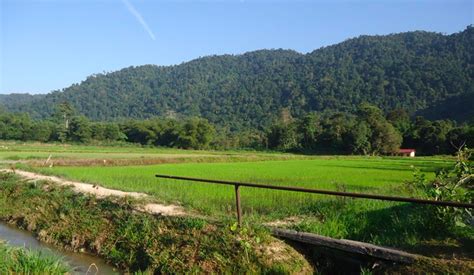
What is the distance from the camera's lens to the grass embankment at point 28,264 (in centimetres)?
612

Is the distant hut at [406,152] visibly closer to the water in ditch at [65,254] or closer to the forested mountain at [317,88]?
the forested mountain at [317,88]

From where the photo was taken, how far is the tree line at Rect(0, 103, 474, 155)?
70.3m

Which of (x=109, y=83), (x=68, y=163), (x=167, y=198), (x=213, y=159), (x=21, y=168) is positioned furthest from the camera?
(x=109, y=83)

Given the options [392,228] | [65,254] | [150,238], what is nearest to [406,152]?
[392,228]

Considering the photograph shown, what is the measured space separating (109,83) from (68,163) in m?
177

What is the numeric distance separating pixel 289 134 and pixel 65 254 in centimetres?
7371

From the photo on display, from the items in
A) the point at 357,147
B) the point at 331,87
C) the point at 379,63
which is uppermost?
the point at 379,63

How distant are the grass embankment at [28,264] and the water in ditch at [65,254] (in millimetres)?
560

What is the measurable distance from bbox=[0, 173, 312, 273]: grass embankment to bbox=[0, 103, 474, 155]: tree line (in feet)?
201

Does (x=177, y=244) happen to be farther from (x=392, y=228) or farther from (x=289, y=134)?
(x=289, y=134)

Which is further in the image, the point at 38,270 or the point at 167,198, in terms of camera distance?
the point at 167,198

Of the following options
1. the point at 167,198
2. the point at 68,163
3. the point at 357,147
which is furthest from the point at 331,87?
the point at 167,198

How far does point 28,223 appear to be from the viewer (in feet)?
40.6

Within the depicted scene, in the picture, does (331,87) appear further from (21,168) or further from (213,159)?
(21,168)
